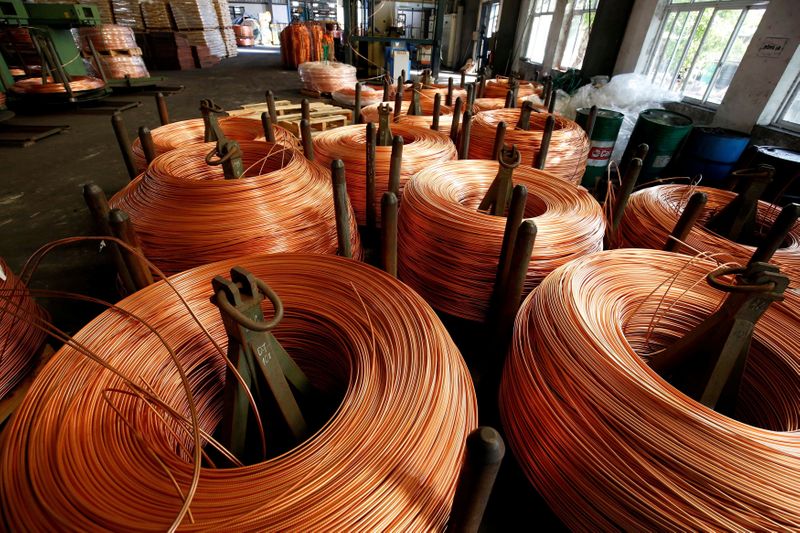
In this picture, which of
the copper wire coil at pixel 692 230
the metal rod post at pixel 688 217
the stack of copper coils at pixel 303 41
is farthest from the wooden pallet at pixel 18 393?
the stack of copper coils at pixel 303 41

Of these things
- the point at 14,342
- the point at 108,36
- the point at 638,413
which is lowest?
the point at 14,342

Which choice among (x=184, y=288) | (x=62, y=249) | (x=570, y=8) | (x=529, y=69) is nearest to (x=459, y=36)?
(x=529, y=69)

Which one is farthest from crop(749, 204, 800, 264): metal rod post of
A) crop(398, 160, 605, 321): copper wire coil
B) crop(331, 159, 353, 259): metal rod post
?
crop(331, 159, 353, 259): metal rod post

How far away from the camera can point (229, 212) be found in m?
1.49

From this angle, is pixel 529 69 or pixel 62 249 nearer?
pixel 62 249

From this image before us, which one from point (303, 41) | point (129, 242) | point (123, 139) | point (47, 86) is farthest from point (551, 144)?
point (303, 41)

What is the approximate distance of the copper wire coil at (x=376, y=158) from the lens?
7.79ft

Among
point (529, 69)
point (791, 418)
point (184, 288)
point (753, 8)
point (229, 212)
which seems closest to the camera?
point (791, 418)

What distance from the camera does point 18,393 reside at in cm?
138

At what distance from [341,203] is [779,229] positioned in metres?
1.51

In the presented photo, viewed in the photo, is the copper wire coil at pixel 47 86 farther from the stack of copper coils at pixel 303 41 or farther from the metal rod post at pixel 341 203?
the metal rod post at pixel 341 203

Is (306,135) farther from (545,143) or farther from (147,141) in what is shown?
(545,143)

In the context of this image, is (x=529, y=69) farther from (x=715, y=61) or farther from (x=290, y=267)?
(x=290, y=267)

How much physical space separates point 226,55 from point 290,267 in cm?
1469
